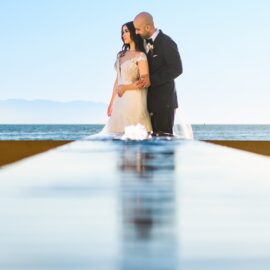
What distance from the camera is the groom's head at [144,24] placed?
24.0 ft

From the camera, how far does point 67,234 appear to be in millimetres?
1792

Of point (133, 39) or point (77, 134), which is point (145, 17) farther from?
point (77, 134)

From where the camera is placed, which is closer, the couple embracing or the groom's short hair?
the groom's short hair

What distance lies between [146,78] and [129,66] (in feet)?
0.69

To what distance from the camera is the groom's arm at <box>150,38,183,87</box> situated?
7566mm

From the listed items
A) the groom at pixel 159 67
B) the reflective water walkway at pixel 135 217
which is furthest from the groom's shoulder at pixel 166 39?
the reflective water walkway at pixel 135 217

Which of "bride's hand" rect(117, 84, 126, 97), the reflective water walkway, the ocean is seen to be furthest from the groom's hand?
the ocean

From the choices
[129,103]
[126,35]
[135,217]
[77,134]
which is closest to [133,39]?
[126,35]

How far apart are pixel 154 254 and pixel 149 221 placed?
458mm

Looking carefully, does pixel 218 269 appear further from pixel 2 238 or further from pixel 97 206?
pixel 97 206

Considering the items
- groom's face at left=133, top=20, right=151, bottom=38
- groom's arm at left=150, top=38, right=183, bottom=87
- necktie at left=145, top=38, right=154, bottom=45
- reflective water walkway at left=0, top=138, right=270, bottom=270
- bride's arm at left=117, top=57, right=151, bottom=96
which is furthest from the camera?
necktie at left=145, top=38, right=154, bottom=45

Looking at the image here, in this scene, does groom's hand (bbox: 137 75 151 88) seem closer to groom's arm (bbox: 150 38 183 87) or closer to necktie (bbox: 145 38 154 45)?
groom's arm (bbox: 150 38 183 87)

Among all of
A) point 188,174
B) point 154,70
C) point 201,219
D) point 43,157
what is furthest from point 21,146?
point 201,219

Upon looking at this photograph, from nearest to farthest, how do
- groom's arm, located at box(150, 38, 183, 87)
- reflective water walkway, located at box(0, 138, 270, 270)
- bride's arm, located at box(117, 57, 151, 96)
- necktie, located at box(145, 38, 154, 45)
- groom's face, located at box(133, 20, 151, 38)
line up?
1. reflective water walkway, located at box(0, 138, 270, 270)
2. groom's face, located at box(133, 20, 151, 38)
3. bride's arm, located at box(117, 57, 151, 96)
4. groom's arm, located at box(150, 38, 183, 87)
5. necktie, located at box(145, 38, 154, 45)
